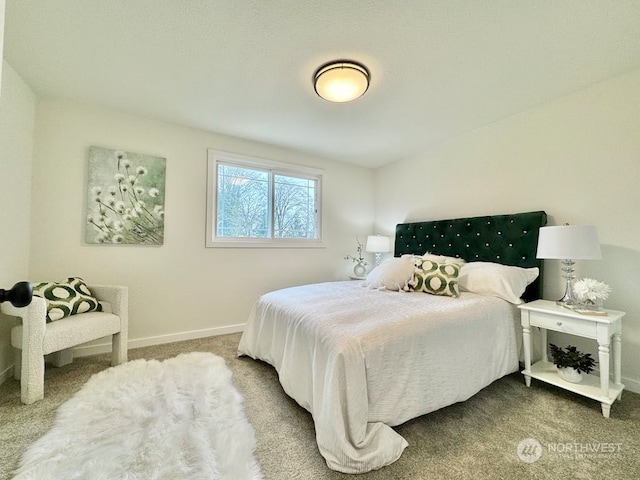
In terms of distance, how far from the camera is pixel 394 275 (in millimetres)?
2402

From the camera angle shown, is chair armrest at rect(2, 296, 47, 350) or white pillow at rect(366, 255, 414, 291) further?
white pillow at rect(366, 255, 414, 291)

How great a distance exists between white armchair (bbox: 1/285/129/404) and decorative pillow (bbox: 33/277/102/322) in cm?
4

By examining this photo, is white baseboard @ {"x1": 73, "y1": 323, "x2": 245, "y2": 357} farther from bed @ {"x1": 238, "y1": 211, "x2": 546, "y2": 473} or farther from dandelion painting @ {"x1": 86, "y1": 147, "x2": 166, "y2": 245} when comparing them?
dandelion painting @ {"x1": 86, "y1": 147, "x2": 166, "y2": 245}

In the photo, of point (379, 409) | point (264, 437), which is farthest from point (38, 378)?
point (379, 409)

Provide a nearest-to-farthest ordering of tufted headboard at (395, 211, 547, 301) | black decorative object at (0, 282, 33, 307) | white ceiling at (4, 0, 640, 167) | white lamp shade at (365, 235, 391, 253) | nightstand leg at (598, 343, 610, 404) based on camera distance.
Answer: black decorative object at (0, 282, 33, 307), white ceiling at (4, 0, 640, 167), nightstand leg at (598, 343, 610, 404), tufted headboard at (395, 211, 547, 301), white lamp shade at (365, 235, 391, 253)

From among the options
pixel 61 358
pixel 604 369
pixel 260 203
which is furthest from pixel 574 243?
pixel 61 358

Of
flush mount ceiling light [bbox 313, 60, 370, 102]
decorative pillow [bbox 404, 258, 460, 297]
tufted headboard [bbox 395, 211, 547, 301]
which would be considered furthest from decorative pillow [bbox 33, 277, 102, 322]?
tufted headboard [bbox 395, 211, 547, 301]

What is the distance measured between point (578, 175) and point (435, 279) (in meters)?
1.42

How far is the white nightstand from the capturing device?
A: 1.62 meters

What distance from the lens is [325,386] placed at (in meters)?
1.34

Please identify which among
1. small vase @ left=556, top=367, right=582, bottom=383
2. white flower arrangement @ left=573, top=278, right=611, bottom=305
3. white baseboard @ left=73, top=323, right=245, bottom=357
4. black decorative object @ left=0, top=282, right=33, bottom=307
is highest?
black decorative object @ left=0, top=282, right=33, bottom=307

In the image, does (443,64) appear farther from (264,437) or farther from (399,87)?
(264,437)

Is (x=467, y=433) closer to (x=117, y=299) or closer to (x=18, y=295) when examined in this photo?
(x=18, y=295)

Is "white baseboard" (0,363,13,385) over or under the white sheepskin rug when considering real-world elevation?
over
